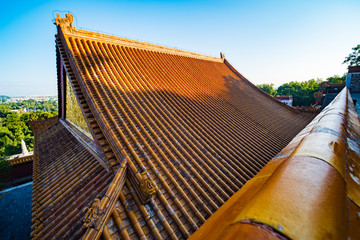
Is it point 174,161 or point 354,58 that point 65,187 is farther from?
point 354,58

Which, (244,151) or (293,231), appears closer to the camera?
(293,231)

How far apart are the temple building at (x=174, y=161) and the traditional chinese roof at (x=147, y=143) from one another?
1.0 inches

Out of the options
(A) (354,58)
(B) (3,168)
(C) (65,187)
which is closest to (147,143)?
(C) (65,187)

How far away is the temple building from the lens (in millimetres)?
641

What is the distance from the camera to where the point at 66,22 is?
5.11 metres

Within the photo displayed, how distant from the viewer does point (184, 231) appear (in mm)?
2273

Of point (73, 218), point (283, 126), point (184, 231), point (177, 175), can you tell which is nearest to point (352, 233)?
point (184, 231)

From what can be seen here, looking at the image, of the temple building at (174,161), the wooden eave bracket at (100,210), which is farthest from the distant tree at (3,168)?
the wooden eave bracket at (100,210)

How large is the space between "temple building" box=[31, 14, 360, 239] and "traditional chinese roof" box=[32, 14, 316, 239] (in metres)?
0.02

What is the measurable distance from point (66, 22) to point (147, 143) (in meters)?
5.18

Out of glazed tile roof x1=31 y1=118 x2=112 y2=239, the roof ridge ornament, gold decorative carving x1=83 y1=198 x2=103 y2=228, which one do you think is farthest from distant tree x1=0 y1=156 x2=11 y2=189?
gold decorative carving x1=83 y1=198 x2=103 y2=228

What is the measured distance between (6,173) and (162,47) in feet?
49.4

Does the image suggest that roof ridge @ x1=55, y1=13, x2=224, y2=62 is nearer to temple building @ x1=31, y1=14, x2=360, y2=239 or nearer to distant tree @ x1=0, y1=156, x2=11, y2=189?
temple building @ x1=31, y1=14, x2=360, y2=239

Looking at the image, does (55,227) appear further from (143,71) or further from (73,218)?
(143,71)
